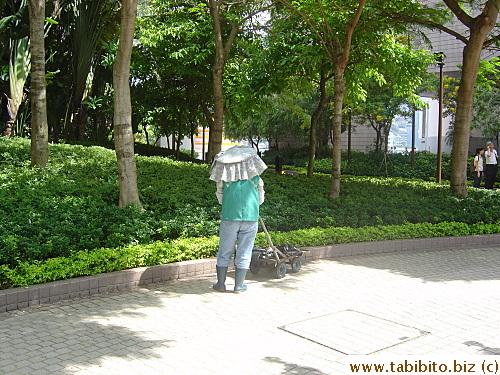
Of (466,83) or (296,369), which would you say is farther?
(466,83)

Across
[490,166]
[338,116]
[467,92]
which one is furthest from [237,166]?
[490,166]

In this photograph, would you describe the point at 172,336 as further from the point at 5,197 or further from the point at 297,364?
the point at 5,197

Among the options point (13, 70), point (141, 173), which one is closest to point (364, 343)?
point (141, 173)

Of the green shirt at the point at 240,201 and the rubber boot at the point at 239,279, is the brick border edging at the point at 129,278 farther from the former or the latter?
the green shirt at the point at 240,201

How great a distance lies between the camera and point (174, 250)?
8.05 metres

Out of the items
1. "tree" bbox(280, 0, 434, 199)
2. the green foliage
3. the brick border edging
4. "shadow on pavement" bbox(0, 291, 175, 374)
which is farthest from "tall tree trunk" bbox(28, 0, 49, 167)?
"tree" bbox(280, 0, 434, 199)

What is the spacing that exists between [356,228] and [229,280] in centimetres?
378

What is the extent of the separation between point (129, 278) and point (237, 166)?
6.67 ft

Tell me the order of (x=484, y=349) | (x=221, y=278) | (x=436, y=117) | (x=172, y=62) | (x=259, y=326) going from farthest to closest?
1. (x=436, y=117)
2. (x=172, y=62)
3. (x=221, y=278)
4. (x=259, y=326)
5. (x=484, y=349)

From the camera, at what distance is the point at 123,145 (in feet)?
29.6

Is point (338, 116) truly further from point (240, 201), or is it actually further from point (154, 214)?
point (240, 201)

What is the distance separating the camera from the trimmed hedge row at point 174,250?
6.70 metres

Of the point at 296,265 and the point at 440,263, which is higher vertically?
the point at 296,265

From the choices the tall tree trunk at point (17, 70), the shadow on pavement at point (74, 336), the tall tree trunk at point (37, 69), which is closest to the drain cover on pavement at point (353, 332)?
the shadow on pavement at point (74, 336)
